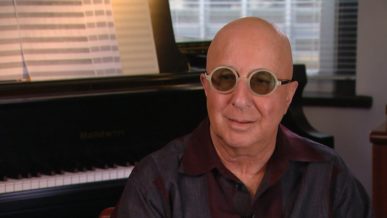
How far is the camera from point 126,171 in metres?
1.99

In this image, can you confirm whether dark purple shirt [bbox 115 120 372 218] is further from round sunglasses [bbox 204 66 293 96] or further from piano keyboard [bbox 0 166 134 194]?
piano keyboard [bbox 0 166 134 194]

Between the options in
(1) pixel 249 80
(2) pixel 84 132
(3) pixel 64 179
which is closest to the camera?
(1) pixel 249 80

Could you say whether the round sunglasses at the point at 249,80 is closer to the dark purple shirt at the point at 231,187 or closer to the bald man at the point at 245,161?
the bald man at the point at 245,161

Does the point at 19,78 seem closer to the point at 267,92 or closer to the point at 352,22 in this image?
the point at 267,92

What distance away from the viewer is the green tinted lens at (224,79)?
1.19 m

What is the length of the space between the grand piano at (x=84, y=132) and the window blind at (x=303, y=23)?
1.05m

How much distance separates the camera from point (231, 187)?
1262mm

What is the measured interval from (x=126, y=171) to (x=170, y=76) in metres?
0.41

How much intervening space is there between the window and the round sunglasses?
203cm

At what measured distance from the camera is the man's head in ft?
3.89

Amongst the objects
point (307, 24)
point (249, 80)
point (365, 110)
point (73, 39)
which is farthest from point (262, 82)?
point (307, 24)

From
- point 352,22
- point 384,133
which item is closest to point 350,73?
point 352,22

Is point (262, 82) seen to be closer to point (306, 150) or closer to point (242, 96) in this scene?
point (242, 96)

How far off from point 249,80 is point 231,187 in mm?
240
